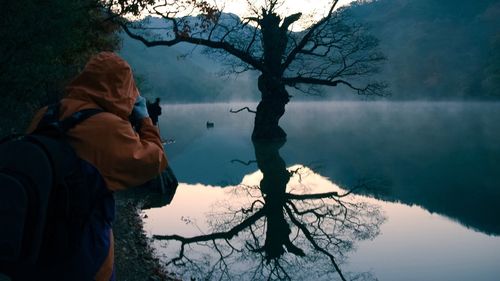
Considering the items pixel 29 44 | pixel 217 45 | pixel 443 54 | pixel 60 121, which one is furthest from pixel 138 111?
pixel 443 54

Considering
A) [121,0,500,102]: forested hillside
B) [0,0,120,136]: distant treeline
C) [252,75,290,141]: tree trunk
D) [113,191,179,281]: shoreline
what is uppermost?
[121,0,500,102]: forested hillside

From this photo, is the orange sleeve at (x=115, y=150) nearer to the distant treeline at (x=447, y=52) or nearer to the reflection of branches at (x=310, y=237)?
the reflection of branches at (x=310, y=237)

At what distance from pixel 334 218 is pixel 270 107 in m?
18.5

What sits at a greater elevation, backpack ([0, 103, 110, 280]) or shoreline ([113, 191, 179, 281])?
backpack ([0, 103, 110, 280])

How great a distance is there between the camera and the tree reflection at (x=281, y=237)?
910 cm

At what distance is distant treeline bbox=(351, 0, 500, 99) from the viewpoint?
110 metres

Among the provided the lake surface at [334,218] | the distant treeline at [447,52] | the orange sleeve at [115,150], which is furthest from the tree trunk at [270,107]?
the distant treeline at [447,52]

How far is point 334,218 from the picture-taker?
13.1 m

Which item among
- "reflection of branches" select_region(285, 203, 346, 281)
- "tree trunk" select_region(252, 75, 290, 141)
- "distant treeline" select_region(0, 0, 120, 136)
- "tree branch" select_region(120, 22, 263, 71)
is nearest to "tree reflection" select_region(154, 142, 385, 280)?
"reflection of branches" select_region(285, 203, 346, 281)

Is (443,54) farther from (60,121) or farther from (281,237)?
(60,121)

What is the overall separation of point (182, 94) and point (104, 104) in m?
189

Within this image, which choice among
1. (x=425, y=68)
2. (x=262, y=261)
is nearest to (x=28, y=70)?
(x=262, y=261)

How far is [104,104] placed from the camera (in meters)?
3.02

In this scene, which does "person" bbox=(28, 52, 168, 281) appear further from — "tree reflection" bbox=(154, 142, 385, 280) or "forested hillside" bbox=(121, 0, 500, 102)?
"forested hillside" bbox=(121, 0, 500, 102)
